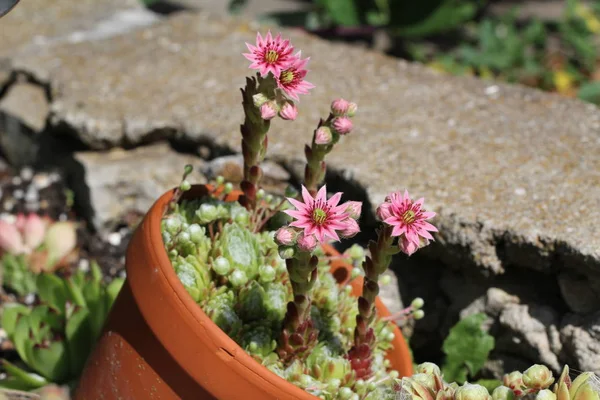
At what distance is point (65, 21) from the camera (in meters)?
4.03

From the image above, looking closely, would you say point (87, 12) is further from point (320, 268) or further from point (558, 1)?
point (558, 1)

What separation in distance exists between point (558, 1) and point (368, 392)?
14.7 ft

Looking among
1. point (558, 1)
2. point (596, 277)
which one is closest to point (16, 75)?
point (596, 277)

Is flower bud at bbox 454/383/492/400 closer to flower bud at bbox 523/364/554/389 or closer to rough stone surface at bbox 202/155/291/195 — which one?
flower bud at bbox 523/364/554/389

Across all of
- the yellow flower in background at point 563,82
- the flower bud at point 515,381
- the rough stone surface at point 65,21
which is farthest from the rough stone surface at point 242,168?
the yellow flower in background at point 563,82

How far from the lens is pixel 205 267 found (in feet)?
6.02

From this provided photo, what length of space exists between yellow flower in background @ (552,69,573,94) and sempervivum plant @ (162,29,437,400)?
8.81ft

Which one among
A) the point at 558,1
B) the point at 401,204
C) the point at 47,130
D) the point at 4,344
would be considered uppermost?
the point at 401,204

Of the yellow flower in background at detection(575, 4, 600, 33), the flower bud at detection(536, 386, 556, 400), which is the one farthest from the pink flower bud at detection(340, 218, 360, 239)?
the yellow flower in background at detection(575, 4, 600, 33)

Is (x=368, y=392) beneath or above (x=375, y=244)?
beneath

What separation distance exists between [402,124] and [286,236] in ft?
4.65

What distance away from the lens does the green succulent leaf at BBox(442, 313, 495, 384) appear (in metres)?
2.21

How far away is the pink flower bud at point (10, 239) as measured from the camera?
2837 mm

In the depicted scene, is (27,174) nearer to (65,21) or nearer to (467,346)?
(65,21)
